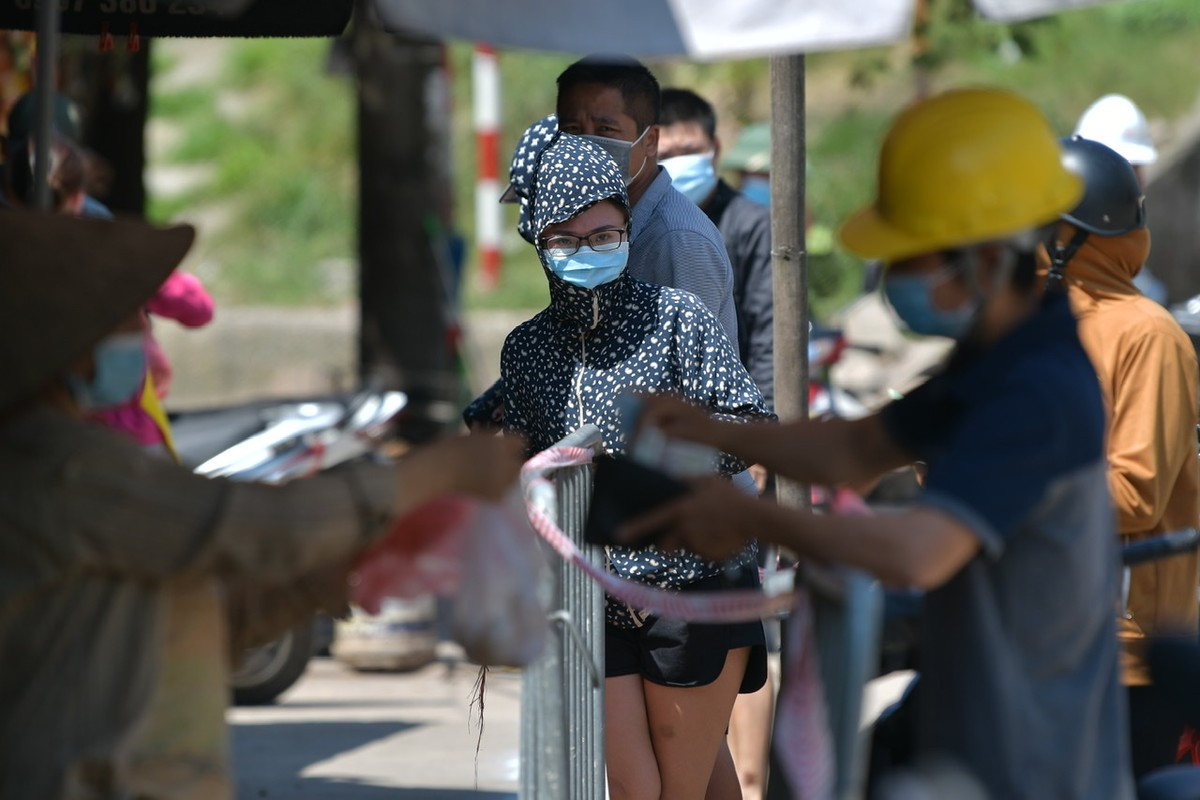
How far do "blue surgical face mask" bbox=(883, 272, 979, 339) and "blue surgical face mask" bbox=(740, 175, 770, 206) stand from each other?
16.0ft

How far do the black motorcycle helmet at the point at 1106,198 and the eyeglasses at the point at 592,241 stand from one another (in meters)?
1.08

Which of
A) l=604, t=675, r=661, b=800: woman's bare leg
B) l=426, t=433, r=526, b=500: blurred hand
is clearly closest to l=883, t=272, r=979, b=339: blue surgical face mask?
l=426, t=433, r=526, b=500: blurred hand

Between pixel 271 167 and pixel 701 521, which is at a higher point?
pixel 701 521

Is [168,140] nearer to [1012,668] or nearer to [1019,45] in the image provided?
[1019,45]

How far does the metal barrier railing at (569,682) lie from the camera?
3.74m

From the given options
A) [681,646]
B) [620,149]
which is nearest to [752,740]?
[681,646]

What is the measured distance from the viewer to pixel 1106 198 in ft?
13.5

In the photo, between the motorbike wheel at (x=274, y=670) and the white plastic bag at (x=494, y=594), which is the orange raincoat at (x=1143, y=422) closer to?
the white plastic bag at (x=494, y=594)

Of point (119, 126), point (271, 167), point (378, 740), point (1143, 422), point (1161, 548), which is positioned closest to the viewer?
point (1161, 548)

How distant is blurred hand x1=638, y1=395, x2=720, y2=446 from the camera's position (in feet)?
9.56

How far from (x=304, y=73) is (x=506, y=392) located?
1789 centimetres

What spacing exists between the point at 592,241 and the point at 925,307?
1.59 meters

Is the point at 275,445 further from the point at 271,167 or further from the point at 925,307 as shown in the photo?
the point at 271,167

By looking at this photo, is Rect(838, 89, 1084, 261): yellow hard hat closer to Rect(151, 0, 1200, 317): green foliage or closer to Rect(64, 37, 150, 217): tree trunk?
Rect(64, 37, 150, 217): tree trunk
